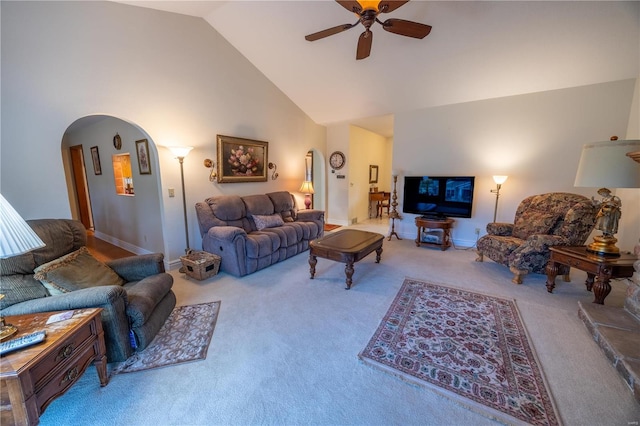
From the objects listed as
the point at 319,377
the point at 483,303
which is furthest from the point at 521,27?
the point at 319,377

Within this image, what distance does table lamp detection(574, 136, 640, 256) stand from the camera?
213 centimetres

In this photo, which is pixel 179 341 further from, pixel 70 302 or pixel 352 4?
pixel 352 4

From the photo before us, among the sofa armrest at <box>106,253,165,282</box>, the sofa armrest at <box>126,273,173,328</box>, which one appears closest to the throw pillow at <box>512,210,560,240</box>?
the sofa armrest at <box>126,273,173,328</box>

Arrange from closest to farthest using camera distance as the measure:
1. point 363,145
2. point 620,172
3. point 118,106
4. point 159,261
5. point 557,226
Answer: point 620,172, point 159,261, point 118,106, point 557,226, point 363,145

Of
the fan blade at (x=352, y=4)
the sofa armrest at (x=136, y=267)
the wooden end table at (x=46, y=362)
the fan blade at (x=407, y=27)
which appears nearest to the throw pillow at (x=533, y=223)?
the fan blade at (x=407, y=27)

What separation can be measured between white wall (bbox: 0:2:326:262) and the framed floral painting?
13 cm

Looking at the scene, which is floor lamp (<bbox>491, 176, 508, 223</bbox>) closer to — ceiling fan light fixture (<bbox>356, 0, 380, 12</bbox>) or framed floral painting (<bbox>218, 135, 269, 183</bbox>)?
ceiling fan light fixture (<bbox>356, 0, 380, 12</bbox>)

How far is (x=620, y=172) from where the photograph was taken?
7.07ft

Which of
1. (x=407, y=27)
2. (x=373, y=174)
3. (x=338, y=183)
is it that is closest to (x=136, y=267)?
(x=407, y=27)

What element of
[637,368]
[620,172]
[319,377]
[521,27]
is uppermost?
[521,27]

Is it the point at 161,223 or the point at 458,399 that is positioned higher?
the point at 161,223

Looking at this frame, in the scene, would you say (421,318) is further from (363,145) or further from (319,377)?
(363,145)

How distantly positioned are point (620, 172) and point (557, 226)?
4.11 ft

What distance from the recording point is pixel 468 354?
1883mm
